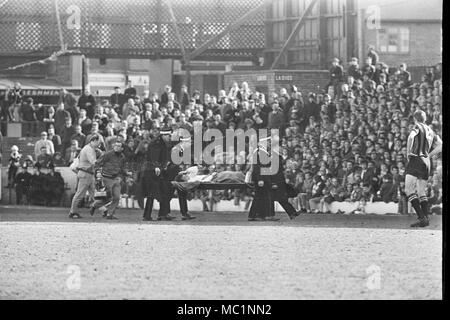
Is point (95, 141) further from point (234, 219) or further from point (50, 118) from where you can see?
point (50, 118)

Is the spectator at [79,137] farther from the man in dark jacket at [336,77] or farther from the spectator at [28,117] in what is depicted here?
the man in dark jacket at [336,77]

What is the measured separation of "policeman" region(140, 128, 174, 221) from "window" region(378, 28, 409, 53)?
11.1 metres

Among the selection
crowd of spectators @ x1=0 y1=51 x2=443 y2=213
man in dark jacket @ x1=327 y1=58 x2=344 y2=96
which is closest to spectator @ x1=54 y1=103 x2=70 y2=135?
crowd of spectators @ x1=0 y1=51 x2=443 y2=213

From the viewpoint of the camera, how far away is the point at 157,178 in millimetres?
22281

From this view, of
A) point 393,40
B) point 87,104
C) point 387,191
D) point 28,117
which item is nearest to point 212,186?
point 387,191

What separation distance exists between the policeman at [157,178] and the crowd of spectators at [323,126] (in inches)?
75.7

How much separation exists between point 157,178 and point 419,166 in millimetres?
5467

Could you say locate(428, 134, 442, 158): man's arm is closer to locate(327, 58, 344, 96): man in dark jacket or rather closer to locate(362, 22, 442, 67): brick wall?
locate(327, 58, 344, 96): man in dark jacket

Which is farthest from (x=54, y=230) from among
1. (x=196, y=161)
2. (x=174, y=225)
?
(x=196, y=161)

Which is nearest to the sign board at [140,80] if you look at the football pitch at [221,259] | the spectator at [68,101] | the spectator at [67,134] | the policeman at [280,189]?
the spectator at [68,101]

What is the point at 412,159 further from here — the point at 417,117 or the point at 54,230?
the point at 54,230

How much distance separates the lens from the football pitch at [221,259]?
12.2 meters

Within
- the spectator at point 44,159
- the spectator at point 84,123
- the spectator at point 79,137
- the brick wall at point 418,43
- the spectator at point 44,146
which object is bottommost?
the spectator at point 44,159

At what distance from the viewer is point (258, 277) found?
13.0 meters
